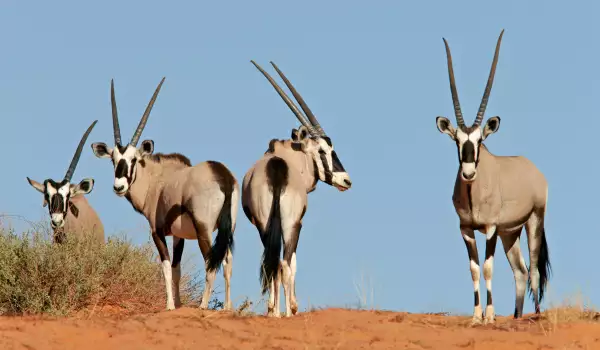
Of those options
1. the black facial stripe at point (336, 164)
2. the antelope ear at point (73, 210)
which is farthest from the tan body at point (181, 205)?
the antelope ear at point (73, 210)

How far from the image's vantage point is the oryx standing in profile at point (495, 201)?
1268 cm

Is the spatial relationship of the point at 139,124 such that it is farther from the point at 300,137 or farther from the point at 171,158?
the point at 300,137

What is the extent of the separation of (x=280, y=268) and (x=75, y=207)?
6035 mm

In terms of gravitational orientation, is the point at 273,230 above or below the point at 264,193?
below

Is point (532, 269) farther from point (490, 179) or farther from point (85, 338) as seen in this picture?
point (85, 338)

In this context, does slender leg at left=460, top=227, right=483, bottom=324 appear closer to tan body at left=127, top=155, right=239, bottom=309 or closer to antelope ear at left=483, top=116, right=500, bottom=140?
antelope ear at left=483, top=116, right=500, bottom=140

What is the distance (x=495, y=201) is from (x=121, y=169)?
15.8 feet

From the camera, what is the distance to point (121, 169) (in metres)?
14.2

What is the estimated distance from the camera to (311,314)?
1218 cm

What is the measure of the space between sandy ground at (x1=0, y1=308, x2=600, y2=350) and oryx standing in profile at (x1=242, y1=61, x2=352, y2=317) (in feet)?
2.54

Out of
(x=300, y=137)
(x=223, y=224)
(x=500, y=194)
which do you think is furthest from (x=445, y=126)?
(x=223, y=224)

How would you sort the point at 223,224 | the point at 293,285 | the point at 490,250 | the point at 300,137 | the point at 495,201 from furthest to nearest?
the point at 300,137 → the point at 223,224 → the point at 495,201 → the point at 293,285 → the point at 490,250

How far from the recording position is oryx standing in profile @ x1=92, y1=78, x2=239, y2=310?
43.5 ft

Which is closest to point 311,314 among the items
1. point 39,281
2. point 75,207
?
point 39,281
